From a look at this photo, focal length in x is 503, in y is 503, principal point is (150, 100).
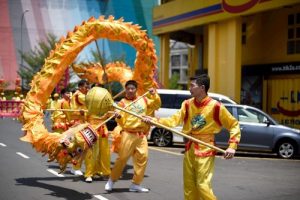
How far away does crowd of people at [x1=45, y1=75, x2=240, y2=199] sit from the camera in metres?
6.30

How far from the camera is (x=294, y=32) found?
22.8 meters

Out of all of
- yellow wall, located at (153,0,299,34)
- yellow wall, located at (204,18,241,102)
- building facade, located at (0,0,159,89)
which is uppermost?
building facade, located at (0,0,159,89)

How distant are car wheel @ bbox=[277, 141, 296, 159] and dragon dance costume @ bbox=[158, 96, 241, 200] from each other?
9480 millimetres

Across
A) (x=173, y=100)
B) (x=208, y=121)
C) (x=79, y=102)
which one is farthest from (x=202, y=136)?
(x=173, y=100)

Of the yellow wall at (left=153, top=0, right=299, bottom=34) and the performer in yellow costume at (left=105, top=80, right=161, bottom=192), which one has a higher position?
the yellow wall at (left=153, top=0, right=299, bottom=34)

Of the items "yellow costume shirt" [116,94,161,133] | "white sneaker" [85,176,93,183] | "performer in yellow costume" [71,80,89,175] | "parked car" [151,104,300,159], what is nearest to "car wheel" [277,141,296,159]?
"parked car" [151,104,300,159]

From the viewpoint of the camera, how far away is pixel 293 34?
22766mm

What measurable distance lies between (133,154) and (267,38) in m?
17.2

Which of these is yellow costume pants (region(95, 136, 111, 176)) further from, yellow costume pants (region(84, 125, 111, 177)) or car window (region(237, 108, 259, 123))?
car window (region(237, 108, 259, 123))

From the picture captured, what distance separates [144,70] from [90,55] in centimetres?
4284

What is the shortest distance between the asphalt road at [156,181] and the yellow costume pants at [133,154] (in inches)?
13.1

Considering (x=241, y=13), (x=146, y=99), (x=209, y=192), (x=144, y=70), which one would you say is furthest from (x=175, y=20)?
(x=209, y=192)

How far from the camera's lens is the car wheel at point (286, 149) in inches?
603

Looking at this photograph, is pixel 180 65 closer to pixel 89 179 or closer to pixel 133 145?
pixel 89 179
